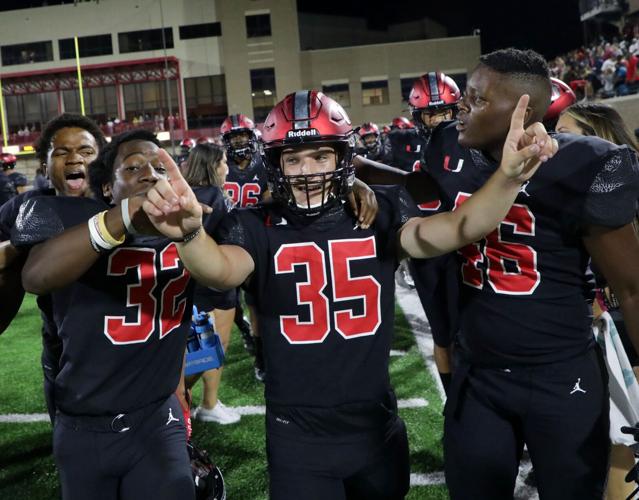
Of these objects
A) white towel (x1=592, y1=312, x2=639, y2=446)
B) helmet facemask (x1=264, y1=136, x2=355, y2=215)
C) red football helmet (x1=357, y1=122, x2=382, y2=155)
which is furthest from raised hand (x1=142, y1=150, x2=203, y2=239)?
red football helmet (x1=357, y1=122, x2=382, y2=155)

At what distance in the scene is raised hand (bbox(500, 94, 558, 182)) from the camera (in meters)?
1.79

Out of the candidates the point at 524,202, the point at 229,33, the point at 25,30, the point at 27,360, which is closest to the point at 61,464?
the point at 524,202

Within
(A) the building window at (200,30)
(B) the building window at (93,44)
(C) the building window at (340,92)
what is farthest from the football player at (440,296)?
(B) the building window at (93,44)

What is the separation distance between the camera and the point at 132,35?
39.4 m

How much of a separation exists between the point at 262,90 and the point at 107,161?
37062mm

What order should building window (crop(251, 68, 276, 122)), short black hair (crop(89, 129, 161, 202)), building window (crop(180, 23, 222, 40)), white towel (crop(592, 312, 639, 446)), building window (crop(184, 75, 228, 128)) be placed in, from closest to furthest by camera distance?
white towel (crop(592, 312, 639, 446))
short black hair (crop(89, 129, 161, 202))
building window (crop(251, 68, 276, 122))
building window (crop(184, 75, 228, 128))
building window (crop(180, 23, 222, 40))

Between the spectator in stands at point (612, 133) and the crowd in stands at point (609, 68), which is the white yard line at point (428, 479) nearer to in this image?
the spectator in stands at point (612, 133)

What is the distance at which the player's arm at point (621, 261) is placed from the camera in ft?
6.86

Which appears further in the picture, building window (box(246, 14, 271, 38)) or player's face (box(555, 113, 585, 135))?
building window (box(246, 14, 271, 38))

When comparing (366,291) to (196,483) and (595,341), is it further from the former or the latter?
(196,483)

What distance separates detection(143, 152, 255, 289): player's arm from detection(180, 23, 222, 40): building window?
39.2m

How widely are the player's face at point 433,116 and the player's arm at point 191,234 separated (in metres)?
3.90

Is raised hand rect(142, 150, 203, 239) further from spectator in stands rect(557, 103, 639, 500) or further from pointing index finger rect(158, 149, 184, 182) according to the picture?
spectator in stands rect(557, 103, 639, 500)

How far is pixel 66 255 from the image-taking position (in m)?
1.97
